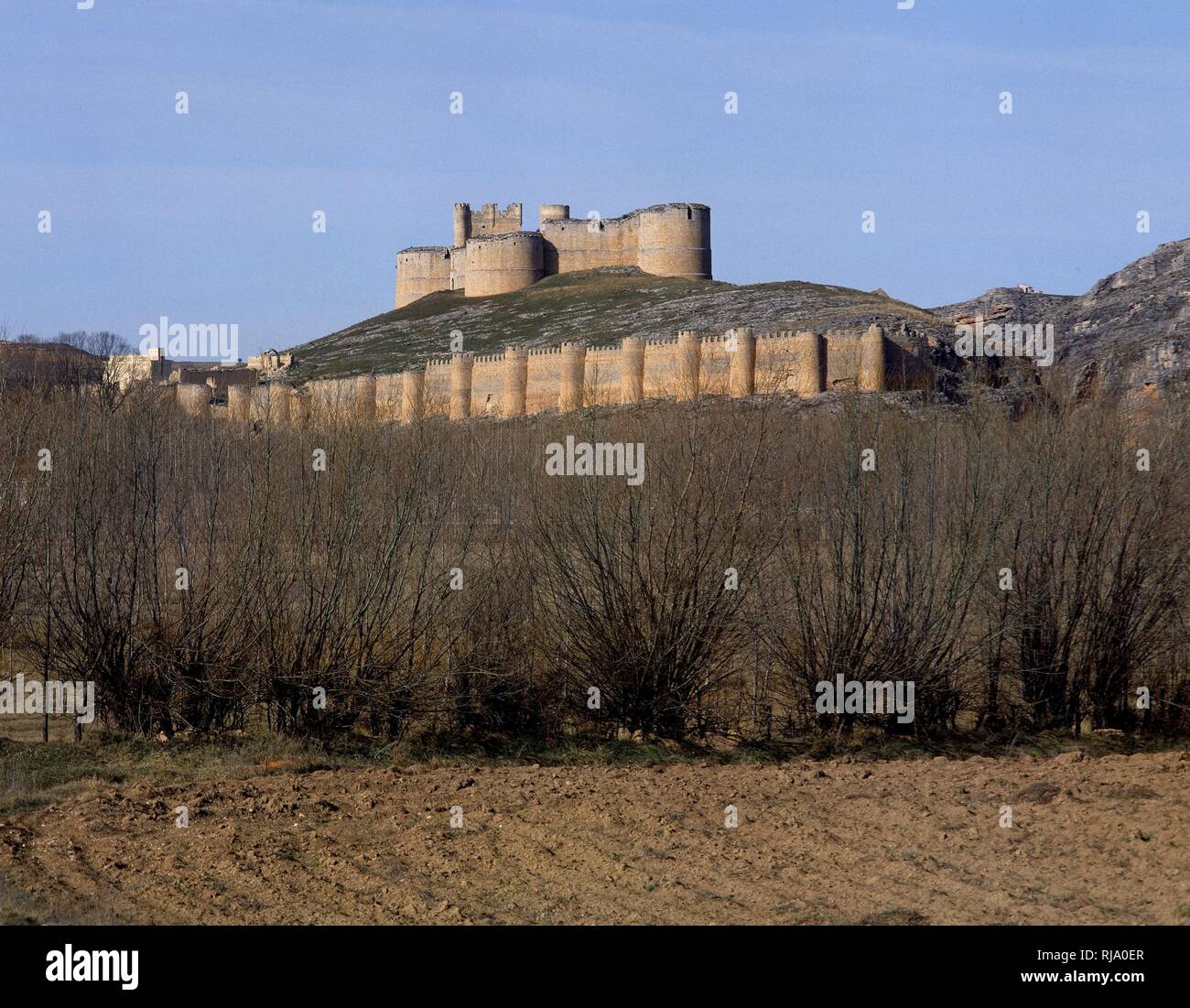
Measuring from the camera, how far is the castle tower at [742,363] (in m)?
42.5

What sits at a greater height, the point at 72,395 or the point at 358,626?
the point at 72,395

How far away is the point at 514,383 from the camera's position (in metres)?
50.4

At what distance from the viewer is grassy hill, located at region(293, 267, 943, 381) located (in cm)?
5478

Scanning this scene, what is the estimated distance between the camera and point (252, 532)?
14258 millimetres

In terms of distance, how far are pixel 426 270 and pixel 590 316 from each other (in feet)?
75.5

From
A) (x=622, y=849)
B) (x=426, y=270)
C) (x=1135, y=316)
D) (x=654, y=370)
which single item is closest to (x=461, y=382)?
(x=654, y=370)

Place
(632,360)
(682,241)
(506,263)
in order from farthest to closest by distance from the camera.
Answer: (506,263) < (682,241) < (632,360)

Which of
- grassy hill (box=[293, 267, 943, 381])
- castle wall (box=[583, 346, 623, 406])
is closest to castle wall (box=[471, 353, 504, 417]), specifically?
castle wall (box=[583, 346, 623, 406])

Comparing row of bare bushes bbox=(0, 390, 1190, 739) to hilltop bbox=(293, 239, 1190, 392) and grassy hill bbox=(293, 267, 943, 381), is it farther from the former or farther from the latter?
grassy hill bbox=(293, 267, 943, 381)

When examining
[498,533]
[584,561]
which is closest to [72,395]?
[498,533]

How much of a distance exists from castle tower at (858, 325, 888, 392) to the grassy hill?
2847 mm
